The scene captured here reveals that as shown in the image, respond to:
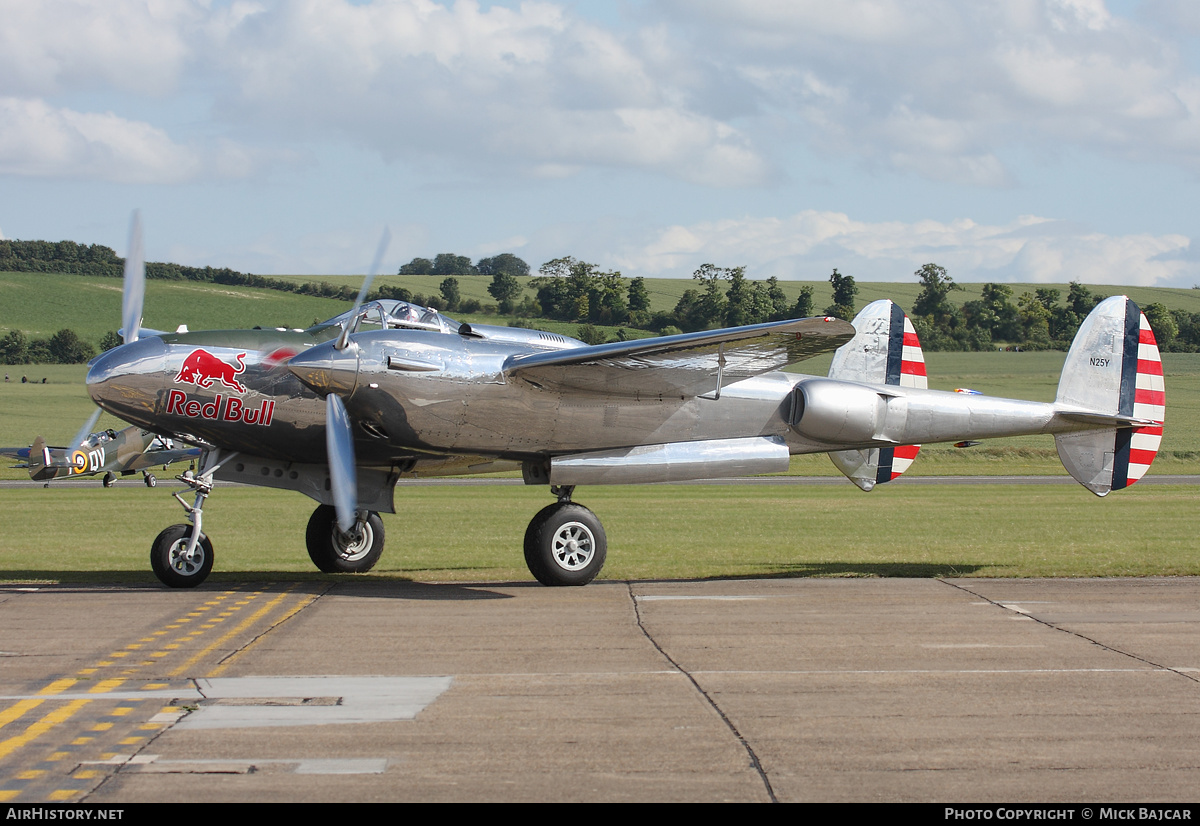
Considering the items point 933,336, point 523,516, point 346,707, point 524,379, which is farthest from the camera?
point 933,336

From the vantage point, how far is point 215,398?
13.6 meters

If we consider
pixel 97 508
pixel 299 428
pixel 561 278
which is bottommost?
pixel 97 508

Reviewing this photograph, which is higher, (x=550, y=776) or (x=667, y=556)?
(x=550, y=776)

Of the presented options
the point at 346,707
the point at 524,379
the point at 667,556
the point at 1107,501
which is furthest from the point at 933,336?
the point at 346,707

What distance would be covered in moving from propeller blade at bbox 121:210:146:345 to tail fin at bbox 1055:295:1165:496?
44.4 feet

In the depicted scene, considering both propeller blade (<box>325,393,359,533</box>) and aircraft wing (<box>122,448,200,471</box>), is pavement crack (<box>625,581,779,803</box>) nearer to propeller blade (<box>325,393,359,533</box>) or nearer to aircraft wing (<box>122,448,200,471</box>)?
propeller blade (<box>325,393,359,533</box>)

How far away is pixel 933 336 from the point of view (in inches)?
3538

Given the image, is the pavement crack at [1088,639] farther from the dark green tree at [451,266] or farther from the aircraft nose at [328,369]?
the dark green tree at [451,266]

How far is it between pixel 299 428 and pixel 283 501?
68.9 feet

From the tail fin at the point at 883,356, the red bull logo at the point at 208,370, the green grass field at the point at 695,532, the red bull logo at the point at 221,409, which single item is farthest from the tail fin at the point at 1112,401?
the red bull logo at the point at 208,370

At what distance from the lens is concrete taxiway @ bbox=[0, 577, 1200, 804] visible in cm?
636

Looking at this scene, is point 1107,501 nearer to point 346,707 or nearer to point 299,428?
point 299,428

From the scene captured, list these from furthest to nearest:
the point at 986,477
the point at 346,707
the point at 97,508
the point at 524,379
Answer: the point at 986,477 → the point at 97,508 → the point at 524,379 → the point at 346,707

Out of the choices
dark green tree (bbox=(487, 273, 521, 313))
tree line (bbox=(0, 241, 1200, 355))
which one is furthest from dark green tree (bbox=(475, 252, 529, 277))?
dark green tree (bbox=(487, 273, 521, 313))
